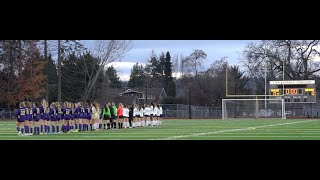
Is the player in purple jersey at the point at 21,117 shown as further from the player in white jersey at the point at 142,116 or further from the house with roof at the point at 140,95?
the house with roof at the point at 140,95

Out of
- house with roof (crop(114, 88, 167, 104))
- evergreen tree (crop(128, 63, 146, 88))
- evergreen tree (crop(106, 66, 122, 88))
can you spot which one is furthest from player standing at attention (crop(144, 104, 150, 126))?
evergreen tree (crop(128, 63, 146, 88))

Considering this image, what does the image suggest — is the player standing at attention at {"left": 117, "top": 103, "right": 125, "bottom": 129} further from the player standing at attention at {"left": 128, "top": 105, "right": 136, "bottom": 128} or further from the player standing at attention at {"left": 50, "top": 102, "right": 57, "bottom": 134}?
the player standing at attention at {"left": 50, "top": 102, "right": 57, "bottom": 134}

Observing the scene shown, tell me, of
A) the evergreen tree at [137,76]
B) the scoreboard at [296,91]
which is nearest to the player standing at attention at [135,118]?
the scoreboard at [296,91]

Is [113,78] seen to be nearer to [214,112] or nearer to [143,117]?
[214,112]

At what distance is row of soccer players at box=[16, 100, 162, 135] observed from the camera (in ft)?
61.3

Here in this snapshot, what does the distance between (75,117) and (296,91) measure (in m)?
18.6

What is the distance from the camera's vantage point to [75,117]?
20844 millimetres

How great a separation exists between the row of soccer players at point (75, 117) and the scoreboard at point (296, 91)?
11441mm

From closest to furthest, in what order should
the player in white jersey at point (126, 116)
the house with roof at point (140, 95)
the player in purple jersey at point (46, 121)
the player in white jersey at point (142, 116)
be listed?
the player in purple jersey at point (46, 121)
the player in white jersey at point (126, 116)
the player in white jersey at point (142, 116)
the house with roof at point (140, 95)

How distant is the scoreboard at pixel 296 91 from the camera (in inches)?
1394

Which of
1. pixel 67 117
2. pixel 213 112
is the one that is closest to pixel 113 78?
pixel 213 112

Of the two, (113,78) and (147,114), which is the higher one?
(113,78)

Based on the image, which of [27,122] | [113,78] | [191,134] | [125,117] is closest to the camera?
[191,134]

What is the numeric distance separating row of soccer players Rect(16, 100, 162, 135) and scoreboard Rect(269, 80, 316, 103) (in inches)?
450
